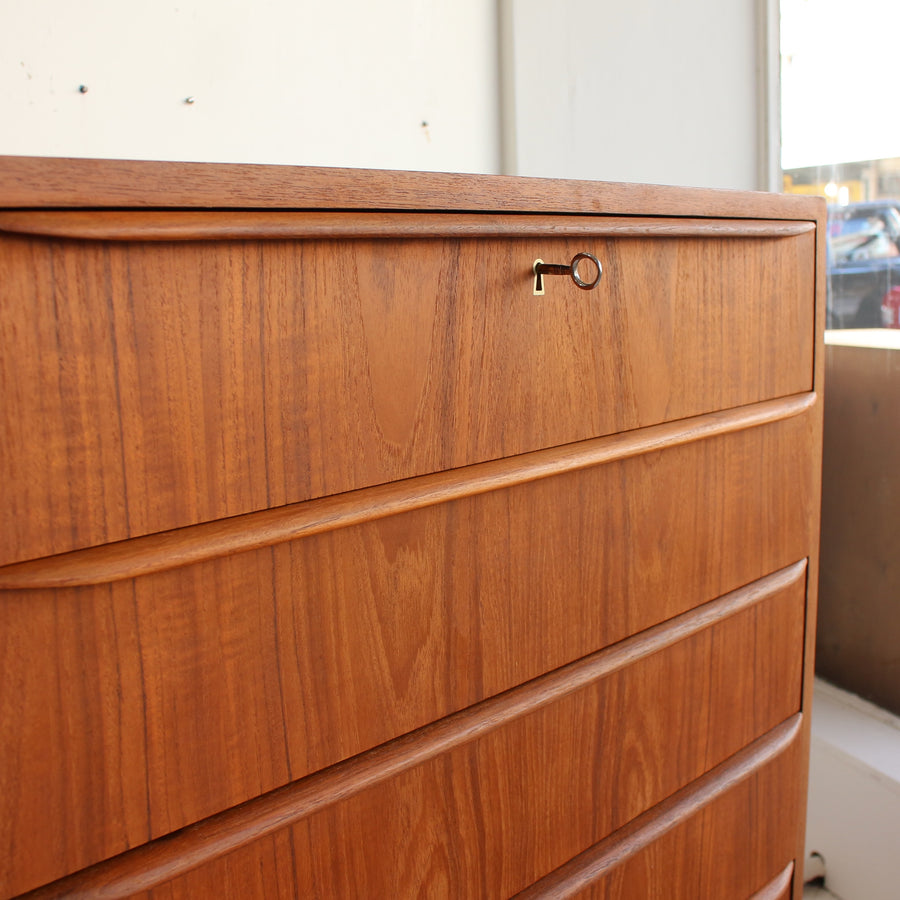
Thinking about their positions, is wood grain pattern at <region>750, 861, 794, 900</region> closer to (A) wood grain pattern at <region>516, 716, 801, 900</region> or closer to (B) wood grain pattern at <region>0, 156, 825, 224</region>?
(A) wood grain pattern at <region>516, 716, 801, 900</region>

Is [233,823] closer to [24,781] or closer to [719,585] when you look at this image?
[24,781]

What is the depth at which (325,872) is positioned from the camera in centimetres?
55

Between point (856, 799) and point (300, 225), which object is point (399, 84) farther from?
point (856, 799)

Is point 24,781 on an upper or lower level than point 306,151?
lower

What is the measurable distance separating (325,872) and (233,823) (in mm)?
81

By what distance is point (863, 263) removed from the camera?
1317mm

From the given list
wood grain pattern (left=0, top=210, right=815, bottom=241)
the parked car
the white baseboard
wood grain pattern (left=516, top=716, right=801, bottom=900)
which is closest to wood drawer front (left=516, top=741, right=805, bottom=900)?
wood grain pattern (left=516, top=716, right=801, bottom=900)

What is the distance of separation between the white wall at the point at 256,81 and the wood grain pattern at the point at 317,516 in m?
0.58

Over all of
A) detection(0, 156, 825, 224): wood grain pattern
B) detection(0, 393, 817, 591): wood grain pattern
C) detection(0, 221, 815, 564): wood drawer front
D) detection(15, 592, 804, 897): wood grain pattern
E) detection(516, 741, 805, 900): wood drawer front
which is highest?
detection(0, 156, 825, 224): wood grain pattern

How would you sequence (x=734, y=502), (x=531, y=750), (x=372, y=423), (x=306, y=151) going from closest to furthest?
(x=372, y=423) < (x=531, y=750) < (x=734, y=502) < (x=306, y=151)

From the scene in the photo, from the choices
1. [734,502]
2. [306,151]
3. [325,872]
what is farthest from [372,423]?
[306,151]

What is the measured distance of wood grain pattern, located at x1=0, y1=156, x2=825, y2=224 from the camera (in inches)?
16.1

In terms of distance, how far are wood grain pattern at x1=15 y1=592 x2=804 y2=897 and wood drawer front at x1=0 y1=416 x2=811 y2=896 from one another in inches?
0.7

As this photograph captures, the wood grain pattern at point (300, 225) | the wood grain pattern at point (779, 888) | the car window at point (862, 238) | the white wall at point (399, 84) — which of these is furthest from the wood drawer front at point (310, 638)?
the car window at point (862, 238)
